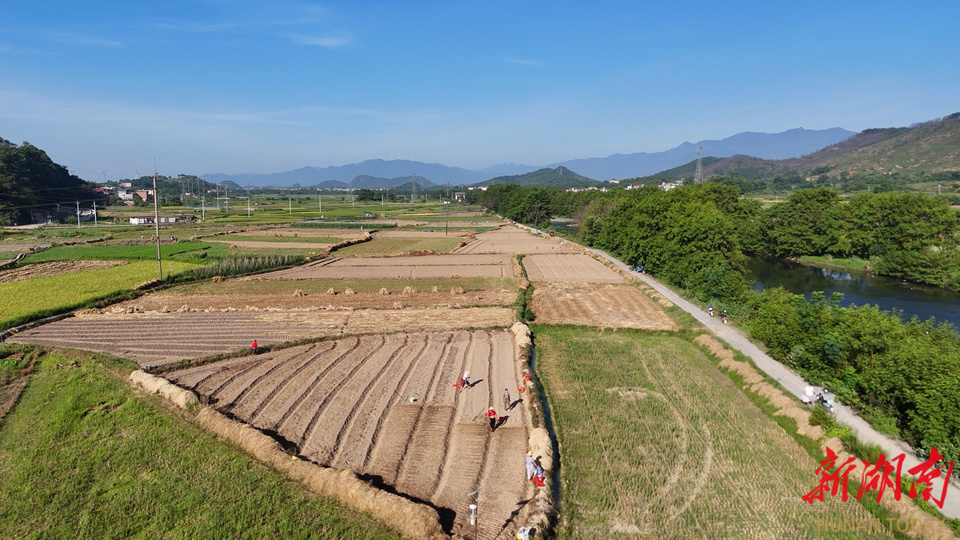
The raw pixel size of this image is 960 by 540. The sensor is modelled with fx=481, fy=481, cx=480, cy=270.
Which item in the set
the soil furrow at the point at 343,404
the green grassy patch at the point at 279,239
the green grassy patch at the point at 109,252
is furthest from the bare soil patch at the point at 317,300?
the green grassy patch at the point at 279,239

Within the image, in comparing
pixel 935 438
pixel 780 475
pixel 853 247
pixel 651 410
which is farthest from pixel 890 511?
pixel 853 247

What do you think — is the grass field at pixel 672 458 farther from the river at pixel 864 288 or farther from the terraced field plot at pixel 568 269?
the river at pixel 864 288

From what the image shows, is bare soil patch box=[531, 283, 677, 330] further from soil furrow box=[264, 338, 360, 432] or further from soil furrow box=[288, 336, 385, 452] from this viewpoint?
soil furrow box=[264, 338, 360, 432]

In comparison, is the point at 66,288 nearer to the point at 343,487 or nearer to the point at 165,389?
the point at 165,389

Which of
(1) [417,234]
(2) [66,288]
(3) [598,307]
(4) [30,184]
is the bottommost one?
(3) [598,307]

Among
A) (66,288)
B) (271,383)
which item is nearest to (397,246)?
(66,288)

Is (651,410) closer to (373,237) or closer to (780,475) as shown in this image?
(780,475)
